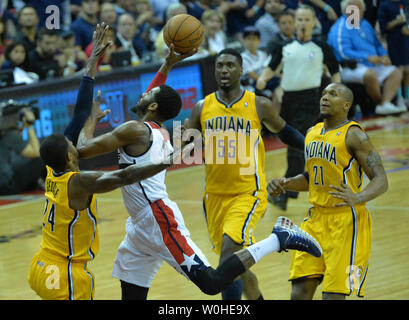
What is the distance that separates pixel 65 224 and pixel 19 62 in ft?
24.4

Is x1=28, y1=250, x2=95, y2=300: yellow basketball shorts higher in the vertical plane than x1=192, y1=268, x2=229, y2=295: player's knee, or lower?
higher

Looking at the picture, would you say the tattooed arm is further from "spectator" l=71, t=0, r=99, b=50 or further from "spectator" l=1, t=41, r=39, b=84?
"spectator" l=71, t=0, r=99, b=50

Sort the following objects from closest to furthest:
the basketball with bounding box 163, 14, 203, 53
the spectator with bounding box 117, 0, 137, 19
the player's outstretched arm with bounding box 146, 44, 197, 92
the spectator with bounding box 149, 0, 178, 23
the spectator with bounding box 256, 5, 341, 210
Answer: the player's outstretched arm with bounding box 146, 44, 197, 92 < the basketball with bounding box 163, 14, 203, 53 < the spectator with bounding box 256, 5, 341, 210 < the spectator with bounding box 117, 0, 137, 19 < the spectator with bounding box 149, 0, 178, 23

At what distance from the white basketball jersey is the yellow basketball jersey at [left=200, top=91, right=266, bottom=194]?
903 millimetres

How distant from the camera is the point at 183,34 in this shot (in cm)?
700

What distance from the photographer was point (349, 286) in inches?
221

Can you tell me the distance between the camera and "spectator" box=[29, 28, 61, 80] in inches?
486

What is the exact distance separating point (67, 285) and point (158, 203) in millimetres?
905

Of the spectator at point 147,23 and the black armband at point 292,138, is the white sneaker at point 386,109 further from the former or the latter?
the black armband at point 292,138

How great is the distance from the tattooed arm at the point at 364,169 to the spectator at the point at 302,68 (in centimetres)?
482

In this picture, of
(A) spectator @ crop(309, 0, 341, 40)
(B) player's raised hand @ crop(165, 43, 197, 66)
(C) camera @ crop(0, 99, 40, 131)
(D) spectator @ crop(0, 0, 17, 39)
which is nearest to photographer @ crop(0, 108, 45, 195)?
(C) camera @ crop(0, 99, 40, 131)

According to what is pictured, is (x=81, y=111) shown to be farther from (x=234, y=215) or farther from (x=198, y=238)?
(x=198, y=238)
